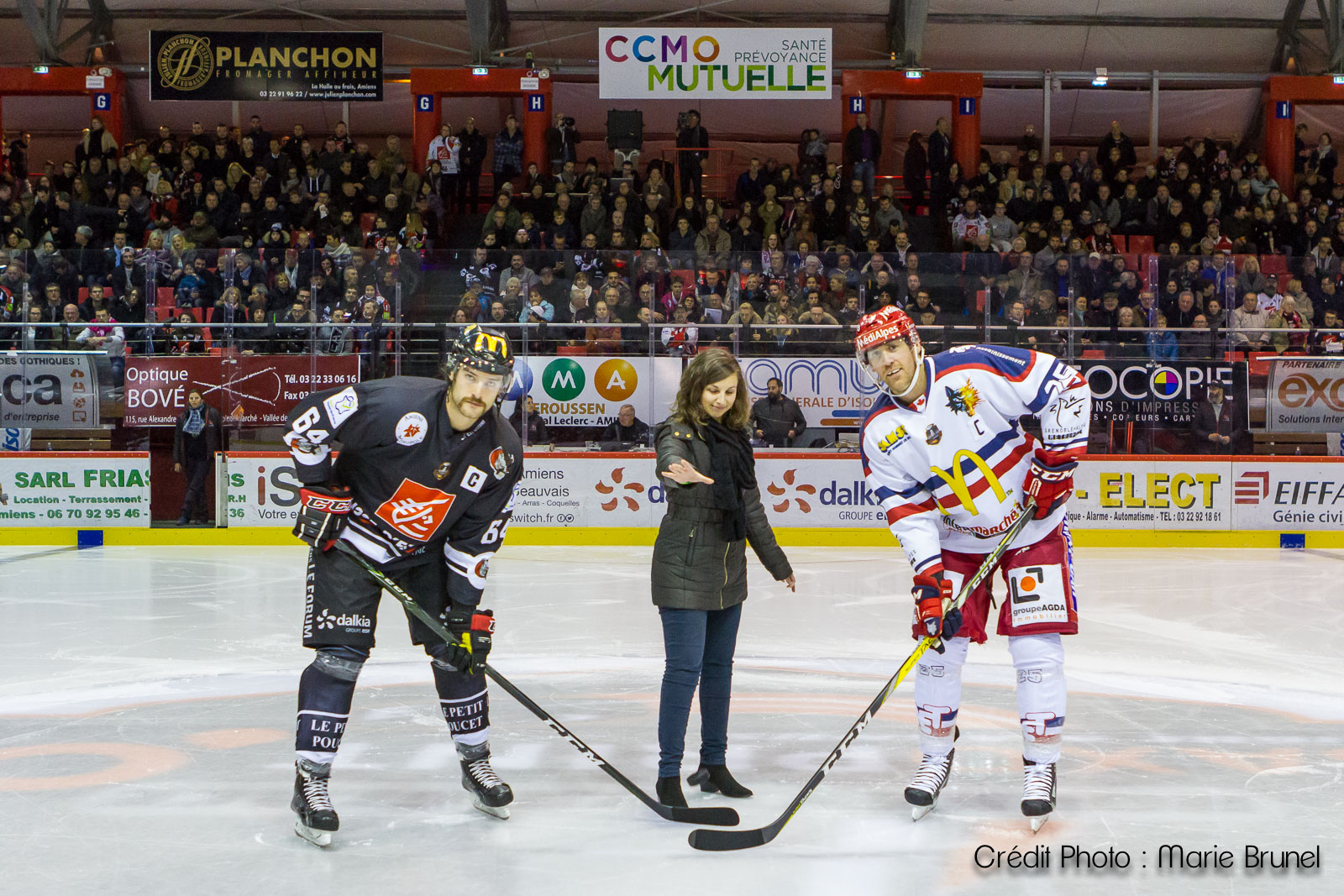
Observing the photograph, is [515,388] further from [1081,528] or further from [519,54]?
[519,54]

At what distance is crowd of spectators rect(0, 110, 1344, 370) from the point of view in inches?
454

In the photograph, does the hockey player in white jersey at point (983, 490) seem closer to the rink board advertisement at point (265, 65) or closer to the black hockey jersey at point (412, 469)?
the black hockey jersey at point (412, 469)

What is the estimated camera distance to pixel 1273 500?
11258mm

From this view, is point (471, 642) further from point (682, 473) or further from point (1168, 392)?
point (1168, 392)

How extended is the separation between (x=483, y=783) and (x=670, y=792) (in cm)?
55

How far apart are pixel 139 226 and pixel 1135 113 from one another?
1448cm

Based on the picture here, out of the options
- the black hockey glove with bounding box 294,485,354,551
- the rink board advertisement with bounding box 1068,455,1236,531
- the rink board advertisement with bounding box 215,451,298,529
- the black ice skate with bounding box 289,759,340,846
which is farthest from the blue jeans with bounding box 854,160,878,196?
the black ice skate with bounding box 289,759,340,846

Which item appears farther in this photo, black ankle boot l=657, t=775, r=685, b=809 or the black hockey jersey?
black ankle boot l=657, t=775, r=685, b=809

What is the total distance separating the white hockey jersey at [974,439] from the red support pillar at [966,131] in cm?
1482

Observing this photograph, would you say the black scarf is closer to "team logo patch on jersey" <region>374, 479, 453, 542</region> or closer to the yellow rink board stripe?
"team logo patch on jersey" <region>374, 479, 453, 542</region>

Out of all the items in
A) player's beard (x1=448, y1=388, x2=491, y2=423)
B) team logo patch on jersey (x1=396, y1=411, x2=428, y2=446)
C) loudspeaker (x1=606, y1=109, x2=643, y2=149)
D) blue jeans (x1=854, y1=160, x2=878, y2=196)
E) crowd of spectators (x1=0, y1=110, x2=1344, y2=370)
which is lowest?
team logo patch on jersey (x1=396, y1=411, x2=428, y2=446)

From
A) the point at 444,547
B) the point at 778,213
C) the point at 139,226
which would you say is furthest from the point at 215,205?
the point at 444,547

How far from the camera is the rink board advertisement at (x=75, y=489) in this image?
1124cm

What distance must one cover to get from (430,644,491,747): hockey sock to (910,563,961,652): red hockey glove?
1.29 meters
